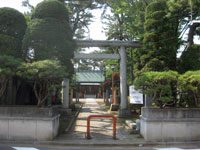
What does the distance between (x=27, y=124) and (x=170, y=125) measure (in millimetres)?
6064

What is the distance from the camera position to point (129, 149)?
712 centimetres

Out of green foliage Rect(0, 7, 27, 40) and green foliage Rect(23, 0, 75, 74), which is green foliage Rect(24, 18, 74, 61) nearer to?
green foliage Rect(23, 0, 75, 74)

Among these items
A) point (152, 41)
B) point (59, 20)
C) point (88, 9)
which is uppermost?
point (88, 9)

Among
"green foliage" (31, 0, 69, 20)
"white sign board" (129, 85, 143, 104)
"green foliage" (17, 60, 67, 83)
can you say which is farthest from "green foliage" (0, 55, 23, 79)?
"white sign board" (129, 85, 143, 104)

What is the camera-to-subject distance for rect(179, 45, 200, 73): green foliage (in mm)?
10916

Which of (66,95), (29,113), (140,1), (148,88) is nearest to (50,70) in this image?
(29,113)

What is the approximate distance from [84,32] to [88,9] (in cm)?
309

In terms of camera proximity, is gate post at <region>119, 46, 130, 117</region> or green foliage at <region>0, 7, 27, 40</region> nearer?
green foliage at <region>0, 7, 27, 40</region>

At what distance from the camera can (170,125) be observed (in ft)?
26.1

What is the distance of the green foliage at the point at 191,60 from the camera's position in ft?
35.8

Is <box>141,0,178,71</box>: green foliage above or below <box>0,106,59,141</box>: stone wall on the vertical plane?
above

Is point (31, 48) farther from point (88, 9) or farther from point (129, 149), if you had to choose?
point (88, 9)

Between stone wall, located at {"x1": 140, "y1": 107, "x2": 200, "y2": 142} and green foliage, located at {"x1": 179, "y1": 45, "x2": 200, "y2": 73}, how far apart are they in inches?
153

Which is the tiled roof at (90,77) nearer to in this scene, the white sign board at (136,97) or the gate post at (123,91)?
the gate post at (123,91)
